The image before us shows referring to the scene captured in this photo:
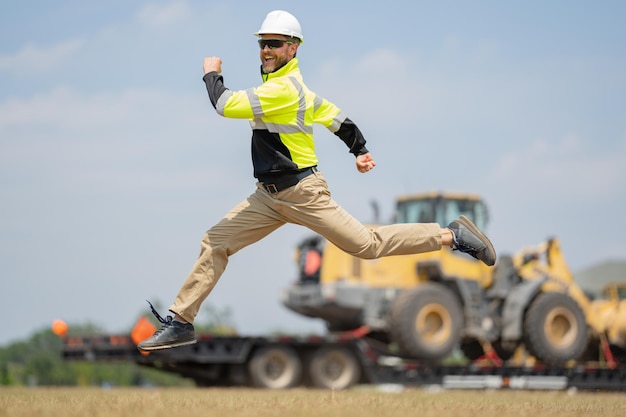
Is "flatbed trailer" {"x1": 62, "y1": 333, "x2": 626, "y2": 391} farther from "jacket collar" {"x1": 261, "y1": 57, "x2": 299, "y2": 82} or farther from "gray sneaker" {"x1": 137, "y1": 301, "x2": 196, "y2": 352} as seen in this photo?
"jacket collar" {"x1": 261, "y1": 57, "x2": 299, "y2": 82}

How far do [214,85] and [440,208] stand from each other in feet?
38.5

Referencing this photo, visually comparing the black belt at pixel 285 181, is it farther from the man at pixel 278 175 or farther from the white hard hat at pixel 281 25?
the white hard hat at pixel 281 25

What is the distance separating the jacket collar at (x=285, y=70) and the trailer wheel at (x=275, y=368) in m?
11.5

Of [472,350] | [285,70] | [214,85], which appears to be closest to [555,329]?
[472,350]

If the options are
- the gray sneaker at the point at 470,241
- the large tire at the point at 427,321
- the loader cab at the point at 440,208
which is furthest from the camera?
the loader cab at the point at 440,208

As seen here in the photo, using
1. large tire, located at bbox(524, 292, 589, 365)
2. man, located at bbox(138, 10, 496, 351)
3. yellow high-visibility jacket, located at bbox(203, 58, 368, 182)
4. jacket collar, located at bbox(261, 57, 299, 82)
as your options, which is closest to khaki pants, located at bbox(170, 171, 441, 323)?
man, located at bbox(138, 10, 496, 351)

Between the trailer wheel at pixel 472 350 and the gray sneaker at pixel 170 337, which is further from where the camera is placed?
the trailer wheel at pixel 472 350

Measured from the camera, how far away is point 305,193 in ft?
25.1

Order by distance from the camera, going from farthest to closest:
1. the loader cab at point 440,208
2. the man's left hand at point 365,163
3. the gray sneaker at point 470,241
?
the loader cab at point 440,208 < the gray sneaker at point 470,241 < the man's left hand at point 365,163

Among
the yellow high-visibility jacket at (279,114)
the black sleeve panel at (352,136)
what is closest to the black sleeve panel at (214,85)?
the yellow high-visibility jacket at (279,114)

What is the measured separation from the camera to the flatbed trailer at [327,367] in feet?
61.1

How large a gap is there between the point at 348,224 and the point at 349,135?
69cm

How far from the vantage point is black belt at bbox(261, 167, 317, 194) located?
302 inches

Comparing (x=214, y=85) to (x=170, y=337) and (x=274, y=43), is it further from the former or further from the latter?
(x=170, y=337)
